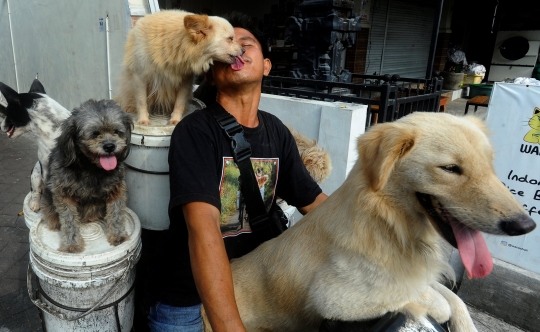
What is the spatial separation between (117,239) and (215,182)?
2.30 feet

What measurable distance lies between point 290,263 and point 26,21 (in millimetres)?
9917

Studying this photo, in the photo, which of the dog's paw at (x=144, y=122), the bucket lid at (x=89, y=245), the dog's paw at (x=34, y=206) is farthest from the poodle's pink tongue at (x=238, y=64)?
the dog's paw at (x=34, y=206)

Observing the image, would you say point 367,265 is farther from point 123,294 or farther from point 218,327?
point 123,294

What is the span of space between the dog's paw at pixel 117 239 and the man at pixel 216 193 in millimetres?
232

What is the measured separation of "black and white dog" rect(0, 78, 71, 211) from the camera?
2.69 metres

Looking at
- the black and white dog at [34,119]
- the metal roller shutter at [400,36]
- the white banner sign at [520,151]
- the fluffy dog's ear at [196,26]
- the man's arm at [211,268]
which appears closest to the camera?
the man's arm at [211,268]

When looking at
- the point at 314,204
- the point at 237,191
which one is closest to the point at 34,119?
the point at 237,191

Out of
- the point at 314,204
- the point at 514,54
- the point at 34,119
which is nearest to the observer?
the point at 314,204

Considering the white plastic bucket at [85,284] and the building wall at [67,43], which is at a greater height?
the building wall at [67,43]

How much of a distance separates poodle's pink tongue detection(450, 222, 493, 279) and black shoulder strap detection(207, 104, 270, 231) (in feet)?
3.41

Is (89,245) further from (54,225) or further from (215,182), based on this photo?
(215,182)

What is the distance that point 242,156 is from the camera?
6.63ft

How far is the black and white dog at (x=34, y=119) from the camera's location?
8.81 ft

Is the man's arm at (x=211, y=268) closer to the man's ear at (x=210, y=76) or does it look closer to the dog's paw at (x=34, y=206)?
the man's ear at (x=210, y=76)
